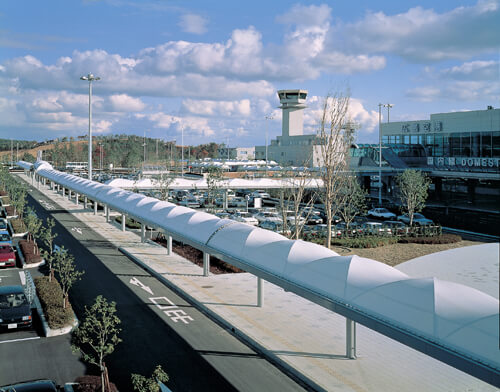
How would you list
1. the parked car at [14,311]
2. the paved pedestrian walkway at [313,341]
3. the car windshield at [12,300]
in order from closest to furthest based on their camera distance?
the paved pedestrian walkway at [313,341] < the parked car at [14,311] < the car windshield at [12,300]

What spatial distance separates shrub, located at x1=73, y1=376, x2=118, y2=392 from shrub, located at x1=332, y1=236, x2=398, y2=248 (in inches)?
946

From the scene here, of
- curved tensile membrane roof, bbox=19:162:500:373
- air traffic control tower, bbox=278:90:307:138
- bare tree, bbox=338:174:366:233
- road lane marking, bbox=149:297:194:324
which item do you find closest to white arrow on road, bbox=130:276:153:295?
road lane marking, bbox=149:297:194:324

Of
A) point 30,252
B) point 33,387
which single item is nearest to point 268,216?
point 30,252

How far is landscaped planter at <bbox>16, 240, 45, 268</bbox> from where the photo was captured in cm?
2798

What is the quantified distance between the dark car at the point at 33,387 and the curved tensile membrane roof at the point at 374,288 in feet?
24.2

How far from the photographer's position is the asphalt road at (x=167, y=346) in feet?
46.0

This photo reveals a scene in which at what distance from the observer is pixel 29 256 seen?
28.6 metres

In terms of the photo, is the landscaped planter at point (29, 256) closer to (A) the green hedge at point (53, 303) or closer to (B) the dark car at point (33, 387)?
(A) the green hedge at point (53, 303)

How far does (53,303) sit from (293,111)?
342ft

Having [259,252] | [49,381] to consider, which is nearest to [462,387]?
[259,252]

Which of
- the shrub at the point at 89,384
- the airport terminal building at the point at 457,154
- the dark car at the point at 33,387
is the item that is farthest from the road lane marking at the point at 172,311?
the airport terminal building at the point at 457,154

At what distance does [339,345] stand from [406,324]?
18.7 ft

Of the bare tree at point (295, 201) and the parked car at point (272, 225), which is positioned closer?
the bare tree at point (295, 201)

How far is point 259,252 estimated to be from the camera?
711 inches
